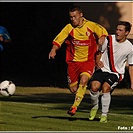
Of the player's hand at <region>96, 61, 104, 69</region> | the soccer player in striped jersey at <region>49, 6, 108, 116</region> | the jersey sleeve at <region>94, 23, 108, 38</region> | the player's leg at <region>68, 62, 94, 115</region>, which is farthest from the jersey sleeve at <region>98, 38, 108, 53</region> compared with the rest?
the player's leg at <region>68, 62, 94, 115</region>

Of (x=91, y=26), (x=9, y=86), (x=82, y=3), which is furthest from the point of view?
(x=82, y=3)

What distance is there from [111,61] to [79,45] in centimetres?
115

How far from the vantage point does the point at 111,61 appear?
13836 millimetres

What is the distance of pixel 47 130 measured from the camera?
12031mm

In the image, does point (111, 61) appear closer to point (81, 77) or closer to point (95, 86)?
point (95, 86)

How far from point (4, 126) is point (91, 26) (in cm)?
308

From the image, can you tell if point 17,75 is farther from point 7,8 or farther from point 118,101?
point 118,101

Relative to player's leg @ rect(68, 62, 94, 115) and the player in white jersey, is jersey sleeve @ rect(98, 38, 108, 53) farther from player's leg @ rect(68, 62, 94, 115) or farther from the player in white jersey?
player's leg @ rect(68, 62, 94, 115)

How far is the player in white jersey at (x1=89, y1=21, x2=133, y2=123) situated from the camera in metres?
13.7

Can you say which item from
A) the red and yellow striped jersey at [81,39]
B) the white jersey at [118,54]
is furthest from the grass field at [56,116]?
the red and yellow striped jersey at [81,39]

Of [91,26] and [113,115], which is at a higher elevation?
[91,26]

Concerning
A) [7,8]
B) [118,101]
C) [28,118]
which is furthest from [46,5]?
[28,118]

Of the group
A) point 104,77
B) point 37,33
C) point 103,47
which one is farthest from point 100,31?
point 37,33

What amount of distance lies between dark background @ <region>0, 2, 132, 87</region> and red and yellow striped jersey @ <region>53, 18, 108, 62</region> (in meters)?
14.5
